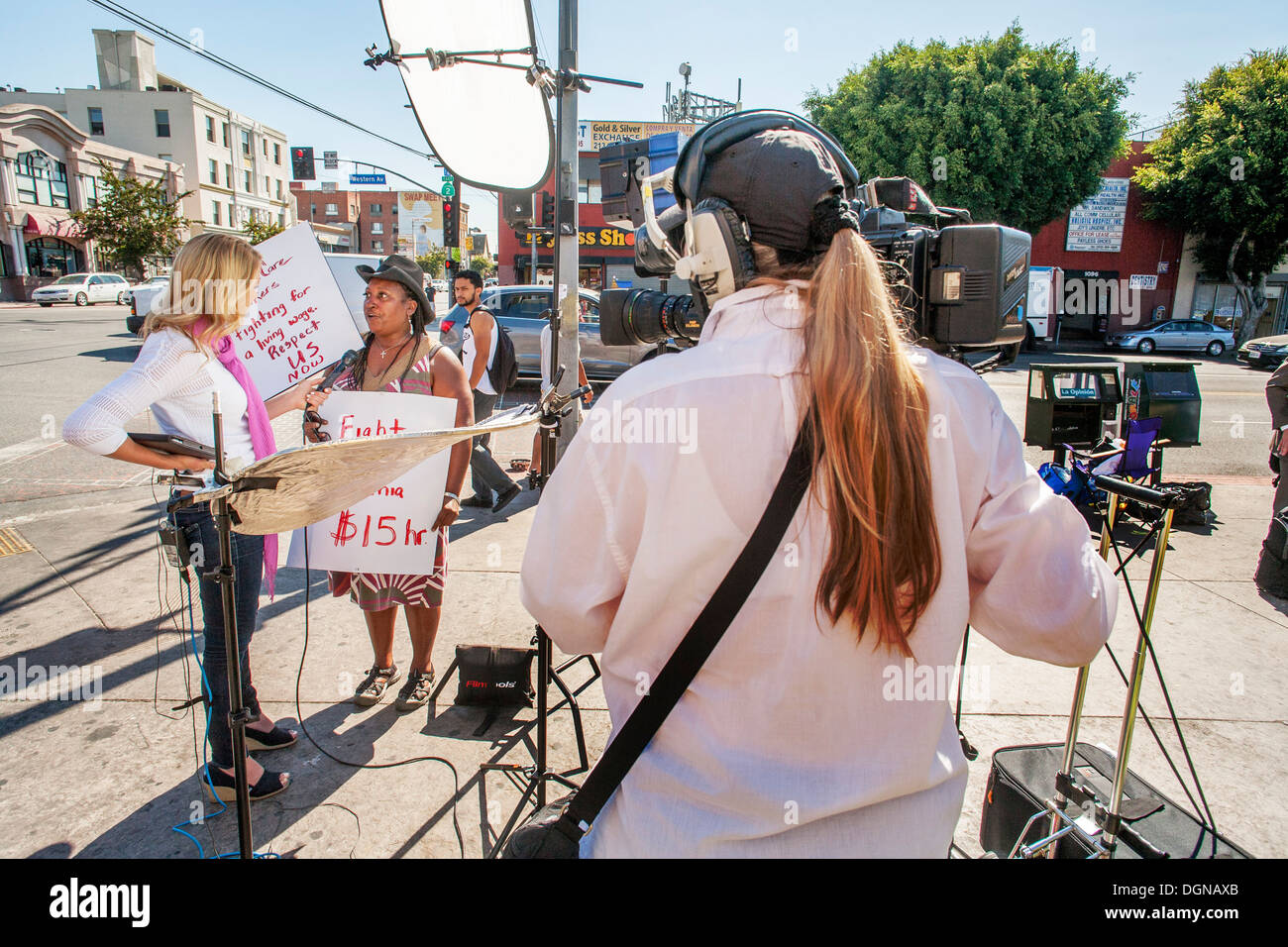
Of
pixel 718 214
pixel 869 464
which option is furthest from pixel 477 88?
pixel 869 464

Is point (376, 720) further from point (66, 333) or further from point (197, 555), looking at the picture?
point (66, 333)

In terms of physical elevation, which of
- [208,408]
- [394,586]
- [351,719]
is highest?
[208,408]

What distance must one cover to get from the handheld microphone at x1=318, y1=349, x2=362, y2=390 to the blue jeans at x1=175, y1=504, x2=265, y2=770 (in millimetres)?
870

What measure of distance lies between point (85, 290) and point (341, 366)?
35.7 meters

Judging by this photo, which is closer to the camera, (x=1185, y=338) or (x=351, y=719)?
(x=351, y=719)

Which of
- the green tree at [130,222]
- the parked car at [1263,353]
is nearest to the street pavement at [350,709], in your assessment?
the parked car at [1263,353]

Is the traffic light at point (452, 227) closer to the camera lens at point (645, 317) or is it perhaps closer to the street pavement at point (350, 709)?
the street pavement at point (350, 709)

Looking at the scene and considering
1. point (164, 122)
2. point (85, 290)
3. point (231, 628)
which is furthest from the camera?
point (164, 122)

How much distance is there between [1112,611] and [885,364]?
55 cm

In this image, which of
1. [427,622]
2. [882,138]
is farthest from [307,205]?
[427,622]

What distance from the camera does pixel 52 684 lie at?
3146mm

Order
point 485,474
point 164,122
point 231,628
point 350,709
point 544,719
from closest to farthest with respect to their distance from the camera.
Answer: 1. point 231,628
2. point 544,719
3. point 350,709
4. point 485,474
5. point 164,122

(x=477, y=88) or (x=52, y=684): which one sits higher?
(x=477, y=88)
